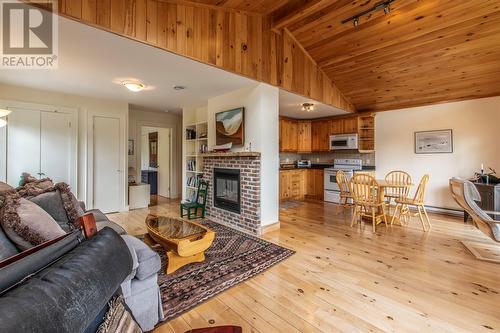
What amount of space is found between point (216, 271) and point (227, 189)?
1981 mm

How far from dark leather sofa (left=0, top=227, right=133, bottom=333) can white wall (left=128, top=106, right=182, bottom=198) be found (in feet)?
17.7

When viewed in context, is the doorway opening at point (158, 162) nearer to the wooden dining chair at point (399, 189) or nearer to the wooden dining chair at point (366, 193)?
the wooden dining chair at point (366, 193)

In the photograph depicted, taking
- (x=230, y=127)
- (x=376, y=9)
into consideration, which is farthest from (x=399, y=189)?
(x=230, y=127)

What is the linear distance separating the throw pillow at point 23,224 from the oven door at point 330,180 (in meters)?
5.63

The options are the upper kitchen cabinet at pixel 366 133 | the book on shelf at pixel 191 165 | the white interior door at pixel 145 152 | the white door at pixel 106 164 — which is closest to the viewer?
the white door at pixel 106 164

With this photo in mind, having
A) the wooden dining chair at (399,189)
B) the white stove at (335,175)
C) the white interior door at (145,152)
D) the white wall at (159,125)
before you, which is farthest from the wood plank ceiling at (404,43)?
the white interior door at (145,152)

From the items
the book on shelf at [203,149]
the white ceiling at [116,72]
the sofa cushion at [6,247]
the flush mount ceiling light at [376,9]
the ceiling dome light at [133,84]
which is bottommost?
the sofa cushion at [6,247]

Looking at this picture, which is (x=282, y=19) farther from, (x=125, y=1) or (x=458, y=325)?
(x=458, y=325)

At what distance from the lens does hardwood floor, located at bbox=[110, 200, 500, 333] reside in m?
1.73

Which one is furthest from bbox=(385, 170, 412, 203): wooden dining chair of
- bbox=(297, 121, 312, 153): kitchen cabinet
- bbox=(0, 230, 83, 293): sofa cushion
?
bbox=(0, 230, 83, 293): sofa cushion

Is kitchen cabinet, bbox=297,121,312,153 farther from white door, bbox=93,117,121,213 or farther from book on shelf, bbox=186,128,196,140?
white door, bbox=93,117,121,213

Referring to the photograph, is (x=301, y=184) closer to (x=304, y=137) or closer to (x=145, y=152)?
(x=304, y=137)

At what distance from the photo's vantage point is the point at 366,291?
212 cm

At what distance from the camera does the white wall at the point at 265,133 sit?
12.2 feet
